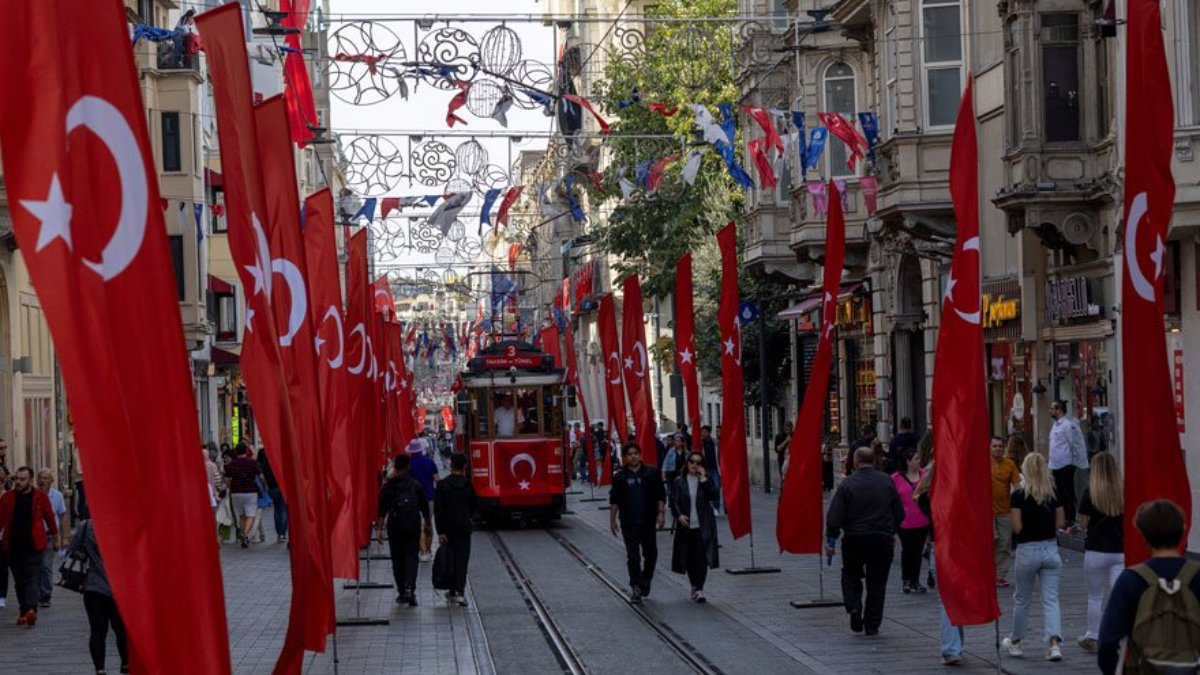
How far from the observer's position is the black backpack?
23047 mm

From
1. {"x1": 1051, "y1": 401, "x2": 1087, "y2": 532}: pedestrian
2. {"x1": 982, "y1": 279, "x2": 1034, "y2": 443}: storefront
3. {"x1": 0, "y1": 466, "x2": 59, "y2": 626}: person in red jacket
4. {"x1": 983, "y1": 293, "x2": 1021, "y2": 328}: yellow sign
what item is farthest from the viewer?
{"x1": 983, "y1": 293, "x2": 1021, "y2": 328}: yellow sign

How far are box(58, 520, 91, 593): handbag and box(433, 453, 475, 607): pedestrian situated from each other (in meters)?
A: 7.25

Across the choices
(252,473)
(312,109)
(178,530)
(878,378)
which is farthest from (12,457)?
(178,530)

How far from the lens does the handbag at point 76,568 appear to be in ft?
52.0

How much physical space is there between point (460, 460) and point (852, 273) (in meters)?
21.9

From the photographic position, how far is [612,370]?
120 ft

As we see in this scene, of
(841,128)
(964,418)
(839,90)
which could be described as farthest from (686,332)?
(964,418)

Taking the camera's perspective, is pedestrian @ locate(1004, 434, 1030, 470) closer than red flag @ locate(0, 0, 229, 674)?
No

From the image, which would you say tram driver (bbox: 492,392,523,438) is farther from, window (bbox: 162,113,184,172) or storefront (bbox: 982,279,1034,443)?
window (bbox: 162,113,184,172)

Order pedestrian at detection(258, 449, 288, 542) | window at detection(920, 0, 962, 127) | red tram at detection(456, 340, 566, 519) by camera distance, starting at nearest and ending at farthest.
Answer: window at detection(920, 0, 962, 127)
pedestrian at detection(258, 449, 288, 542)
red tram at detection(456, 340, 566, 519)

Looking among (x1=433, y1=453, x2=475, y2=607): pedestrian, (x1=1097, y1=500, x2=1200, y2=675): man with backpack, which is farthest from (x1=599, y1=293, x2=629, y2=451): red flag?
(x1=1097, y1=500, x2=1200, y2=675): man with backpack

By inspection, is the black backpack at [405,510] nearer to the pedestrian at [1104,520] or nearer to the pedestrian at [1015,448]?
the pedestrian at [1015,448]

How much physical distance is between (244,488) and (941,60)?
13.4 m

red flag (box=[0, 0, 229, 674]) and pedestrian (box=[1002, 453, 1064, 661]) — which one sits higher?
red flag (box=[0, 0, 229, 674])
